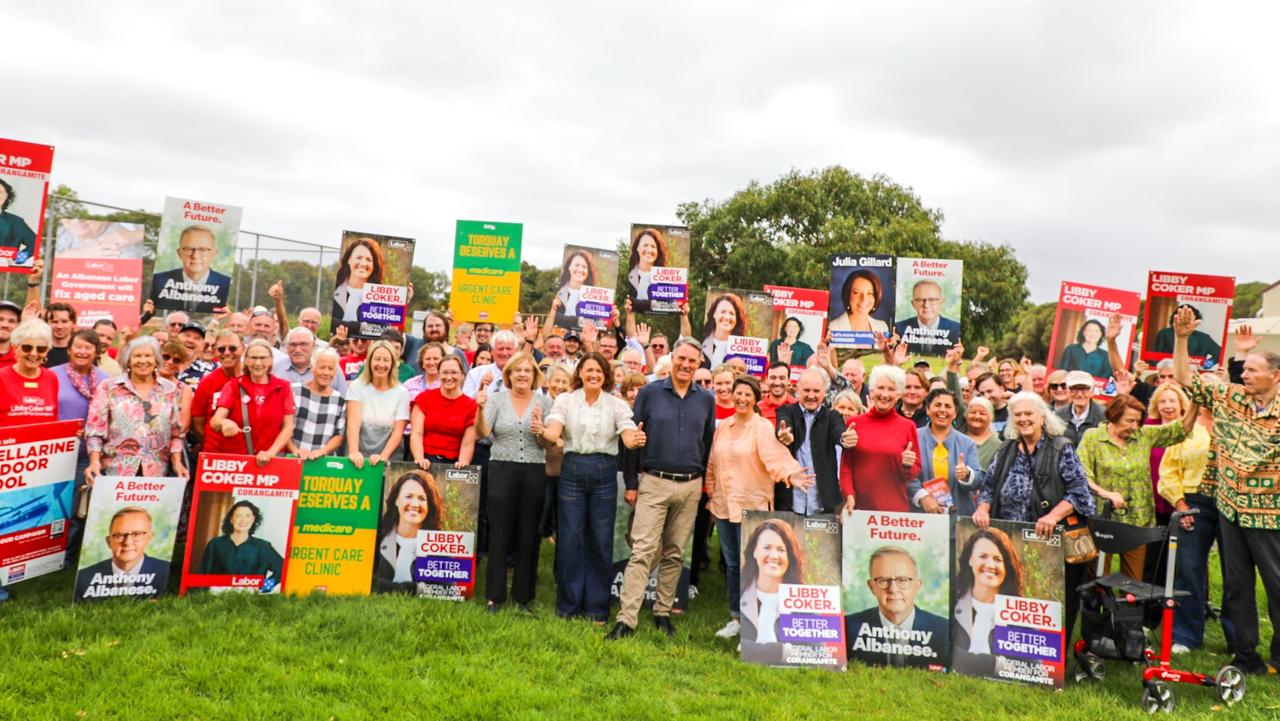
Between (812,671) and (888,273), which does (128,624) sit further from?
(888,273)

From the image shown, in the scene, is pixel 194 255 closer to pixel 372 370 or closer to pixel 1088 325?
pixel 372 370

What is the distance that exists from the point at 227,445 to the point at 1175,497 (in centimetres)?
744

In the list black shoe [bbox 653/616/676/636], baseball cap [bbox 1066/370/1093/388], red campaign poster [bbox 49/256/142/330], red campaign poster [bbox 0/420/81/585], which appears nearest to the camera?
red campaign poster [bbox 0/420/81/585]

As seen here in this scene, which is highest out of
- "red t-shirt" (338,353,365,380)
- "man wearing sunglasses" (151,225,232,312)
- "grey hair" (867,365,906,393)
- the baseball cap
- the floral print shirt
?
"man wearing sunglasses" (151,225,232,312)

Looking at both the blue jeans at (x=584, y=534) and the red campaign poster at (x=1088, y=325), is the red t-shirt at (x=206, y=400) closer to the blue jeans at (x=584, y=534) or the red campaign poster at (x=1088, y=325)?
the blue jeans at (x=584, y=534)

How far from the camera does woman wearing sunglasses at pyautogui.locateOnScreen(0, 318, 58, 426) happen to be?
5867mm

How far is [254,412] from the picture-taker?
6309 mm

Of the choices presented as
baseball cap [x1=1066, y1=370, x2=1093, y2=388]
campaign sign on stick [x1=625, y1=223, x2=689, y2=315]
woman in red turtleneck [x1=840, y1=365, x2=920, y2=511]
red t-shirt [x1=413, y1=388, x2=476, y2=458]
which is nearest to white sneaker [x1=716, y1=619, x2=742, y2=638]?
woman in red turtleneck [x1=840, y1=365, x2=920, y2=511]

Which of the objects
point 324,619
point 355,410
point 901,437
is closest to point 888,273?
point 901,437

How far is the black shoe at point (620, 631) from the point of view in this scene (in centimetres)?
586

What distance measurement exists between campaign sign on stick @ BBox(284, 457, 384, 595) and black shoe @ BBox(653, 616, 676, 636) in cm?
231

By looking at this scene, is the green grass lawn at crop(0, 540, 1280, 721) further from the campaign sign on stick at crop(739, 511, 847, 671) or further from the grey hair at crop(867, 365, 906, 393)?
the grey hair at crop(867, 365, 906, 393)

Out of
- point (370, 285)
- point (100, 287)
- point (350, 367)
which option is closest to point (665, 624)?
point (350, 367)

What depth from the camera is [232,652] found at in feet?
16.8
